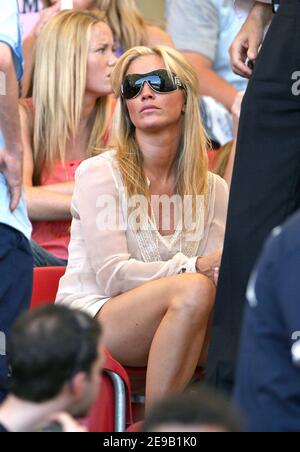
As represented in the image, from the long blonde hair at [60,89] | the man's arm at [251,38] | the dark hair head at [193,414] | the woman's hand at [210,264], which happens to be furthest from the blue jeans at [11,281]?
the dark hair head at [193,414]

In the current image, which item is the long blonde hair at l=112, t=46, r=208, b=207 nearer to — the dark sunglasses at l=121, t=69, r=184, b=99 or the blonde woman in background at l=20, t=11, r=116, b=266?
the dark sunglasses at l=121, t=69, r=184, b=99

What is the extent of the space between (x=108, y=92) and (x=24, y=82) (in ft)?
1.30

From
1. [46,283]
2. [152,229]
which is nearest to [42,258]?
[46,283]

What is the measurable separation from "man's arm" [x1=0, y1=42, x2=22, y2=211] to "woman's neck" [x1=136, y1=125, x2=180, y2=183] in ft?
2.23

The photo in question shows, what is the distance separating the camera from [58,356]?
6.88ft

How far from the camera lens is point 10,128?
3.53m

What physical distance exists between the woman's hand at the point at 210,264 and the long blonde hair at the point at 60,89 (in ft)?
3.32

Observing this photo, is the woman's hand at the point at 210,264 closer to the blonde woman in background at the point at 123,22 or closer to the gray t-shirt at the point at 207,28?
the blonde woman in background at the point at 123,22

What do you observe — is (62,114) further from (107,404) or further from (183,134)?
(107,404)

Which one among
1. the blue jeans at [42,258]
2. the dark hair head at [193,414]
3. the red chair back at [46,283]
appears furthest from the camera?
the blue jeans at [42,258]

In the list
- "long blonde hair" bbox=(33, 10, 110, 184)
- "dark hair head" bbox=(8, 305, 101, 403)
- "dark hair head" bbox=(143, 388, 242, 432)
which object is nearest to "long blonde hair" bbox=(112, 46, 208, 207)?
"long blonde hair" bbox=(33, 10, 110, 184)

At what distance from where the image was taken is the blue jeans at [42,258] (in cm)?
438
